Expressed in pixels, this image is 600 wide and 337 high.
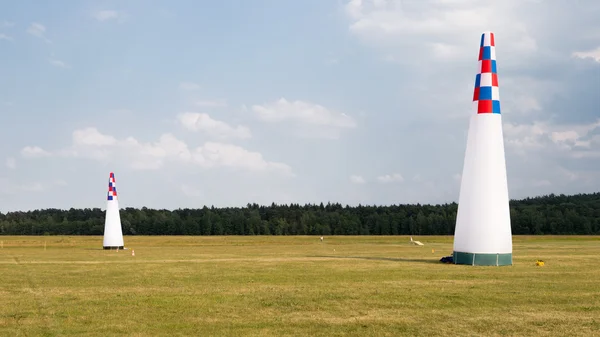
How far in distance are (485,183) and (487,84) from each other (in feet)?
16.7

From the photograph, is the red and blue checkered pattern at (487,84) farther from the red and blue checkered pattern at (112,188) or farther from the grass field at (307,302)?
the red and blue checkered pattern at (112,188)

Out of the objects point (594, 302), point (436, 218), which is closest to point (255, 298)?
point (594, 302)

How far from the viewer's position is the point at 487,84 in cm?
3244

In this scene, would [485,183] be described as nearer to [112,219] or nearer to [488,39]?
[488,39]

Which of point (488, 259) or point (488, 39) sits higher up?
point (488, 39)

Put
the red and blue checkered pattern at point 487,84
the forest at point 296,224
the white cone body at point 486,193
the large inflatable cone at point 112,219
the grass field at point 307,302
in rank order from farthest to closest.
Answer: the forest at point 296,224
the large inflatable cone at point 112,219
the red and blue checkered pattern at point 487,84
the white cone body at point 486,193
the grass field at point 307,302

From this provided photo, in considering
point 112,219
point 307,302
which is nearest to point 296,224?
point 112,219

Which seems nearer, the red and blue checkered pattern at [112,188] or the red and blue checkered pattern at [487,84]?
the red and blue checkered pattern at [487,84]

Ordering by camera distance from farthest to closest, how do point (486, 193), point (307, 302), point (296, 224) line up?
1. point (296, 224)
2. point (486, 193)
3. point (307, 302)

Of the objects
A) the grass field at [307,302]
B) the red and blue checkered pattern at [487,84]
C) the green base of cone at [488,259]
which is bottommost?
the grass field at [307,302]

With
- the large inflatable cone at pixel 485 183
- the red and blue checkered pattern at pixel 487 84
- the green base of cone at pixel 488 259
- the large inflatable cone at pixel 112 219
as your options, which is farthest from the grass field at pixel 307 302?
the large inflatable cone at pixel 112 219

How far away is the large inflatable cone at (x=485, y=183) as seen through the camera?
31859mm

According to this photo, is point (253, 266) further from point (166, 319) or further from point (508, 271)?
point (166, 319)

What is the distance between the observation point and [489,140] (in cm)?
3212
